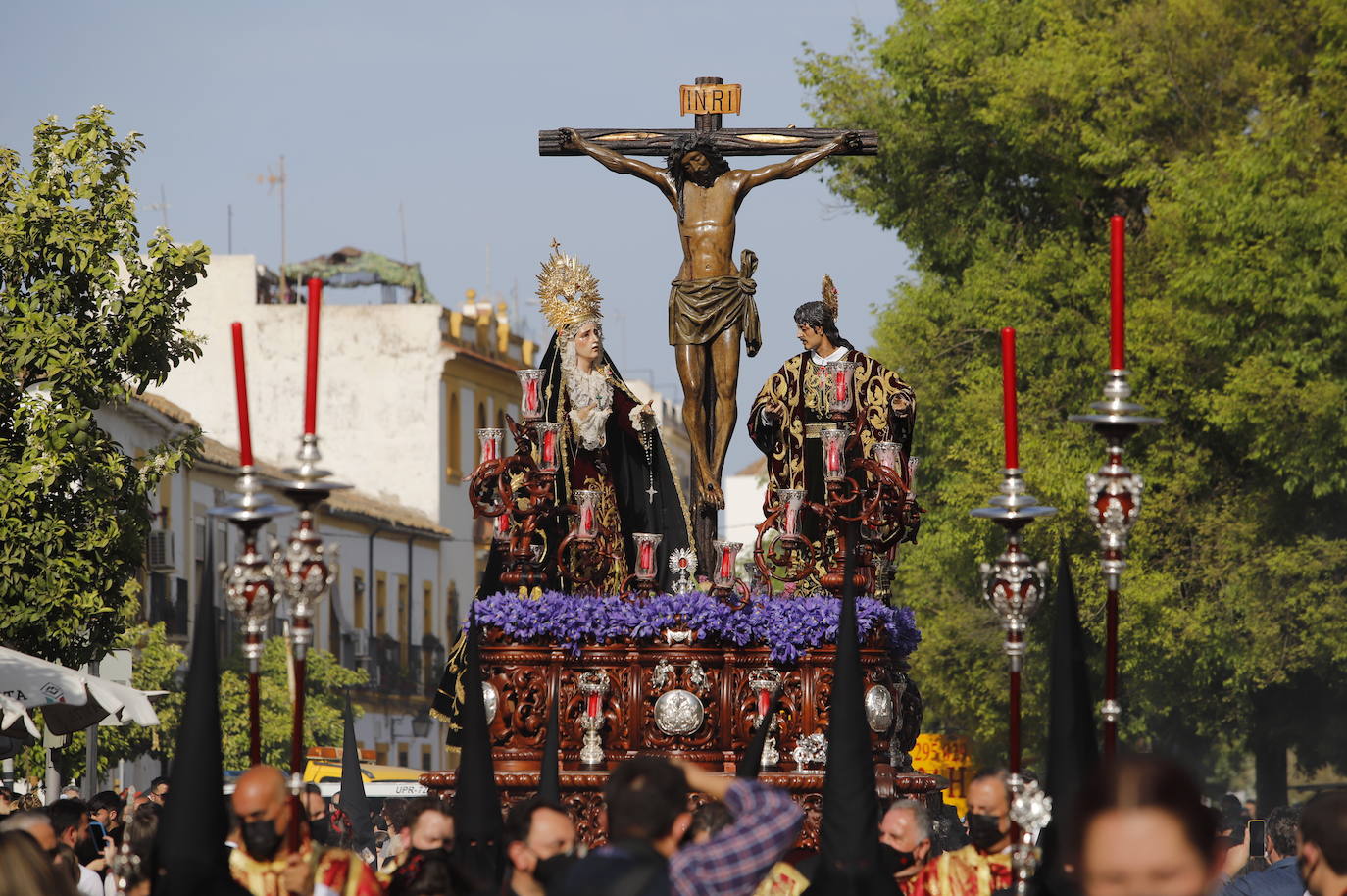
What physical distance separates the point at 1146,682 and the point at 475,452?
109ft

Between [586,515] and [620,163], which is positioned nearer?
[586,515]

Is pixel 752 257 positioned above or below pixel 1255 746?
above

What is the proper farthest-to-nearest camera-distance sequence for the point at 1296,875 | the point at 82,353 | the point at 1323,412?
1. the point at 1323,412
2. the point at 82,353
3. the point at 1296,875

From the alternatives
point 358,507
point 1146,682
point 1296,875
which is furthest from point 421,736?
point 1296,875

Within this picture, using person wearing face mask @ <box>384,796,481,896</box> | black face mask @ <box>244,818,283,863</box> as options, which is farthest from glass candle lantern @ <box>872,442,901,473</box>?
black face mask @ <box>244,818,283,863</box>

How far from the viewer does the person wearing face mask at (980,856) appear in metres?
7.32

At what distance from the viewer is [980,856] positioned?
24.3 ft

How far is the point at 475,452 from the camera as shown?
188 feet

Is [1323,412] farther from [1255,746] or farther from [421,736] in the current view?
[421,736]

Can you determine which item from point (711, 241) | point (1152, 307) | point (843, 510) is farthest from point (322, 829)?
point (1152, 307)

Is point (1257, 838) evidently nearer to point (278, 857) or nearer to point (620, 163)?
point (620, 163)

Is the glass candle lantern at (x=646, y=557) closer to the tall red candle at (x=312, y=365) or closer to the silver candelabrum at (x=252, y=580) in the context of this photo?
the silver candelabrum at (x=252, y=580)

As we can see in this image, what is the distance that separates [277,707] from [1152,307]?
17848 mm

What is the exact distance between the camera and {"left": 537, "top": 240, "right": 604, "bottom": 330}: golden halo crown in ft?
41.0
